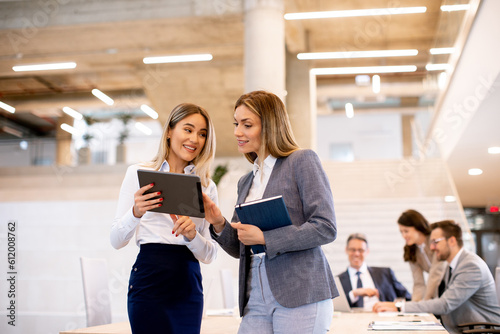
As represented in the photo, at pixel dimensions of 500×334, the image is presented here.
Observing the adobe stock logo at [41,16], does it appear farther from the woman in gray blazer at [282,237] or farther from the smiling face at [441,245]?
the woman in gray blazer at [282,237]

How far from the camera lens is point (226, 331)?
2.53 metres

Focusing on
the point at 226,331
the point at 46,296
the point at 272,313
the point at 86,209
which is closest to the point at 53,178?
the point at 86,209

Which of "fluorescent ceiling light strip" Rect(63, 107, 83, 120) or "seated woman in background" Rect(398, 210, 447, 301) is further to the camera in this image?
"fluorescent ceiling light strip" Rect(63, 107, 83, 120)

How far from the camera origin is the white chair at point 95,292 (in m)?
2.80

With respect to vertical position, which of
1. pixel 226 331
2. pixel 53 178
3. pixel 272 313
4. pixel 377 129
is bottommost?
pixel 226 331

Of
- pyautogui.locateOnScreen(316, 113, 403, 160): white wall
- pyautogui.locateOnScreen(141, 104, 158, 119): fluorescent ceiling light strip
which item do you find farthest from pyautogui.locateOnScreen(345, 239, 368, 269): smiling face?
pyautogui.locateOnScreen(316, 113, 403, 160): white wall

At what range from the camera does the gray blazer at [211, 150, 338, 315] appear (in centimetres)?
162

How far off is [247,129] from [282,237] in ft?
1.32

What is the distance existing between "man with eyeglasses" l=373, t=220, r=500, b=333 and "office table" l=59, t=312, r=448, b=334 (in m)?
0.32

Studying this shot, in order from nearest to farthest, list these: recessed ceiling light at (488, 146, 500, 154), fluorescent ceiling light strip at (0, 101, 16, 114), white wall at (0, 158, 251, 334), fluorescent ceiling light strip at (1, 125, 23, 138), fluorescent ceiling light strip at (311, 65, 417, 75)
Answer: white wall at (0, 158, 251, 334) < recessed ceiling light at (488, 146, 500, 154) < fluorescent ceiling light strip at (311, 65, 417, 75) < fluorescent ceiling light strip at (1, 125, 23, 138) < fluorescent ceiling light strip at (0, 101, 16, 114)

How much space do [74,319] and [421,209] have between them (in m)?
5.50

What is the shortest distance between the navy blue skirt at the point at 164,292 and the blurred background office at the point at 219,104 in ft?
6.93

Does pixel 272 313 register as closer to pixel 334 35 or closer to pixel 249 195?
pixel 249 195

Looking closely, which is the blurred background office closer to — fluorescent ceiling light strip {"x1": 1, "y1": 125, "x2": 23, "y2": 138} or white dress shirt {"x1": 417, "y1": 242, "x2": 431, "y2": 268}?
fluorescent ceiling light strip {"x1": 1, "y1": 125, "x2": 23, "y2": 138}
